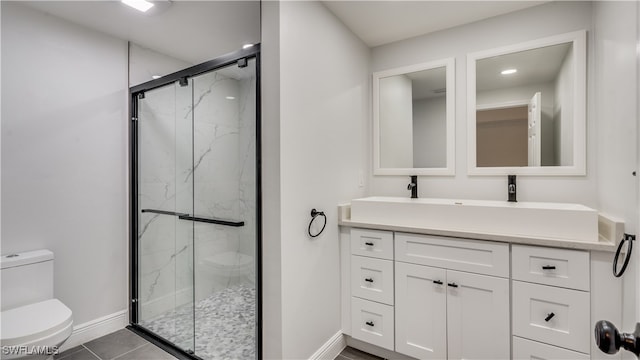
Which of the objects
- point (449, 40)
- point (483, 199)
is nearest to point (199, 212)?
point (483, 199)

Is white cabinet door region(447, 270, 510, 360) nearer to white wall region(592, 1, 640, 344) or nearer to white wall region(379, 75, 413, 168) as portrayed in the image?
white wall region(592, 1, 640, 344)

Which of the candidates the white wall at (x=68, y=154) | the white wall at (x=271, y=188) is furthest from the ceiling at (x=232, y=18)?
the white wall at (x=271, y=188)

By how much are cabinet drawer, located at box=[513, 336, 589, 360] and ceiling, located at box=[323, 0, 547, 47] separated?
2.06 m

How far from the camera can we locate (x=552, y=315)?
155 cm

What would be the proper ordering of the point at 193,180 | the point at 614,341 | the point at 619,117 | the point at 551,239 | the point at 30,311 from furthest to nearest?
1. the point at 193,180
2. the point at 30,311
3. the point at 551,239
4. the point at 619,117
5. the point at 614,341

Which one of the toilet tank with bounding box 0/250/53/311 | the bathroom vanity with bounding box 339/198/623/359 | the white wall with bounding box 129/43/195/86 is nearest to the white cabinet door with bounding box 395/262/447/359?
the bathroom vanity with bounding box 339/198/623/359

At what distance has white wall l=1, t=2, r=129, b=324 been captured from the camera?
194 centimetres

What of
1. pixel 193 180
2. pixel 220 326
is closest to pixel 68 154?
pixel 193 180

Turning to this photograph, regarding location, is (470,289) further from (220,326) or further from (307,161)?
(220,326)

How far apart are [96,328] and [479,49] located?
3.57m

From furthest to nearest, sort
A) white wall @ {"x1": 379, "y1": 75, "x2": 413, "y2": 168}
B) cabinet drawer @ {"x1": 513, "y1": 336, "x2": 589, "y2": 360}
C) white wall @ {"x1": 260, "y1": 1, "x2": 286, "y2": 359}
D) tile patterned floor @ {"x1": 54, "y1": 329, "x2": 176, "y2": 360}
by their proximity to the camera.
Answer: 1. white wall @ {"x1": 379, "y1": 75, "x2": 413, "y2": 168}
2. tile patterned floor @ {"x1": 54, "y1": 329, "x2": 176, "y2": 360}
3. white wall @ {"x1": 260, "y1": 1, "x2": 286, "y2": 359}
4. cabinet drawer @ {"x1": 513, "y1": 336, "x2": 589, "y2": 360}

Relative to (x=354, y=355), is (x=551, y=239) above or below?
above

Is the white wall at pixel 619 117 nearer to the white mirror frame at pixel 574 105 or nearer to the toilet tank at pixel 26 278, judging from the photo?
the white mirror frame at pixel 574 105

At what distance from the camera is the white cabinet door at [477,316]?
1.67 m
